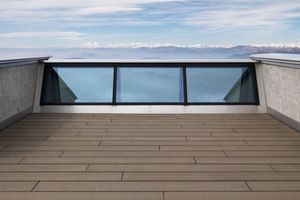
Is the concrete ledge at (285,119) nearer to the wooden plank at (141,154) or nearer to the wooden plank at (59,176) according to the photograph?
the wooden plank at (141,154)

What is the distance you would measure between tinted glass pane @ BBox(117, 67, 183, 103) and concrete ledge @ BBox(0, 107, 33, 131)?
1.04 m

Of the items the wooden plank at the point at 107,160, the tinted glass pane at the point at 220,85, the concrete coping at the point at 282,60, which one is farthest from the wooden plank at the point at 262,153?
the tinted glass pane at the point at 220,85

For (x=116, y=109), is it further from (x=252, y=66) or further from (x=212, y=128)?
(x=252, y=66)

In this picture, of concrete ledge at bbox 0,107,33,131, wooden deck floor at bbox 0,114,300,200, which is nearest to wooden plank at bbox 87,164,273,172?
wooden deck floor at bbox 0,114,300,200

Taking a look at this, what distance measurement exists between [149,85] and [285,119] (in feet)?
5.25

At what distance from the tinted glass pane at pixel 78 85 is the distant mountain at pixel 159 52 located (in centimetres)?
24

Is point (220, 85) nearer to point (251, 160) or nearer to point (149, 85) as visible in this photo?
point (149, 85)

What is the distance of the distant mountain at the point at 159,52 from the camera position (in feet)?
15.1

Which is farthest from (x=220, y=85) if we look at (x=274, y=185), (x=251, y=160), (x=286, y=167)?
(x=274, y=185)

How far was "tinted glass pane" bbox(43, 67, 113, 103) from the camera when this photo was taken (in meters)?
4.33

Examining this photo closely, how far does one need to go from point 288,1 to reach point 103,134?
3.65m

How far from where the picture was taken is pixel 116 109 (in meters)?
4.23

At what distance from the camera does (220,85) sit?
4.40 metres

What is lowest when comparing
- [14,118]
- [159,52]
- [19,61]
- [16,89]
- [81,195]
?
[81,195]
